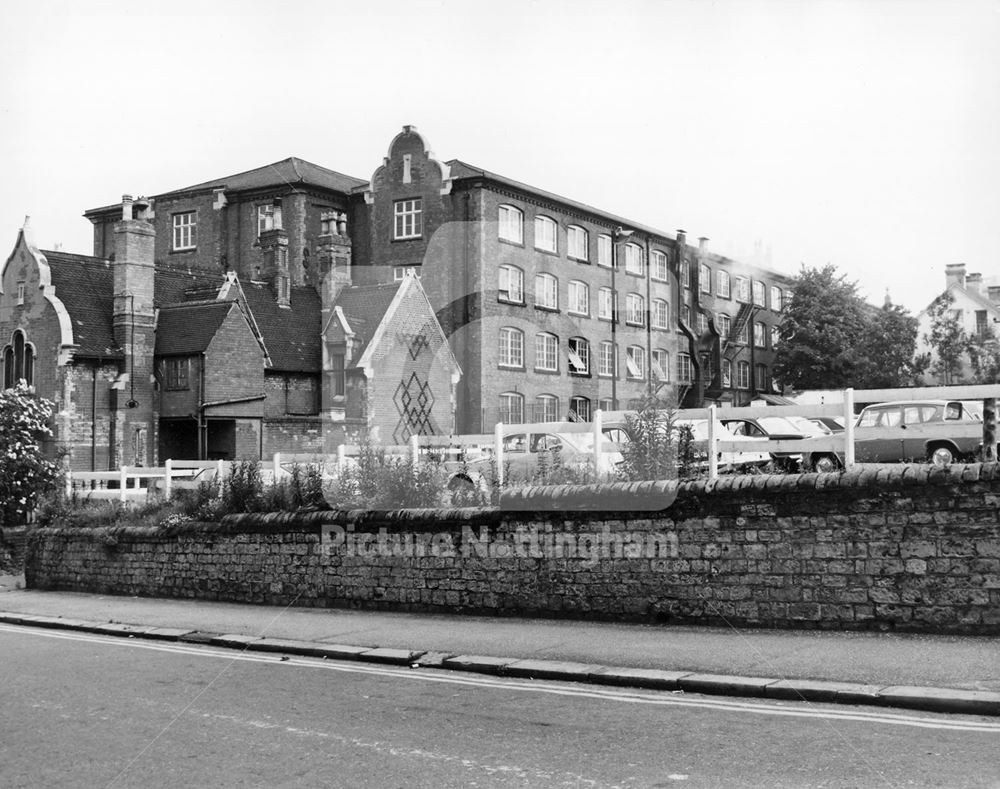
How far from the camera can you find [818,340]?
51.9 meters

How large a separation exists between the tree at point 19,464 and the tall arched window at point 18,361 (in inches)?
328

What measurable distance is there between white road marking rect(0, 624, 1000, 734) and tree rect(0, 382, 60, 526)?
16.8m

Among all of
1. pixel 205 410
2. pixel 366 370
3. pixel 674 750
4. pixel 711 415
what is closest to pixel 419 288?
pixel 366 370

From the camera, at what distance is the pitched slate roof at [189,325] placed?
38281 millimetres

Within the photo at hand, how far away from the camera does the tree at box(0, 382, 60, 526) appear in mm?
27953

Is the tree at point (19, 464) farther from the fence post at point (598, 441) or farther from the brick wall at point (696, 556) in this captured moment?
the fence post at point (598, 441)

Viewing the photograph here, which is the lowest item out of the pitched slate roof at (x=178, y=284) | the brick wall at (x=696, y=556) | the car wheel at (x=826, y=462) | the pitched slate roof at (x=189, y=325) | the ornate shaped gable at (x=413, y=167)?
the brick wall at (x=696, y=556)

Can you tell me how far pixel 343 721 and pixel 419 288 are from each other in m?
35.2

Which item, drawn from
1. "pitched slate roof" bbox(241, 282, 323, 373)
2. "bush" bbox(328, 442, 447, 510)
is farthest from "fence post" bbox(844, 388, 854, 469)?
"pitched slate roof" bbox(241, 282, 323, 373)

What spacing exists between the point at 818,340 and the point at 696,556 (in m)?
42.9

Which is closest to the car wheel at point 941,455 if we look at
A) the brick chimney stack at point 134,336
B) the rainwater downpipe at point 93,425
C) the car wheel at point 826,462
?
the car wheel at point 826,462

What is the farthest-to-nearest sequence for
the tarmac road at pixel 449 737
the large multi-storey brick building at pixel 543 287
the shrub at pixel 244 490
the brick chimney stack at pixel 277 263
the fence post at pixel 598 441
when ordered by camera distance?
the brick chimney stack at pixel 277 263 → the large multi-storey brick building at pixel 543 287 → the shrub at pixel 244 490 → the fence post at pixel 598 441 → the tarmac road at pixel 449 737

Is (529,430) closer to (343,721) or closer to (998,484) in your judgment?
(998,484)

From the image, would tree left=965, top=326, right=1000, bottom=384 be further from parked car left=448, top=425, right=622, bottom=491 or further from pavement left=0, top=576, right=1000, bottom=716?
pavement left=0, top=576, right=1000, bottom=716
